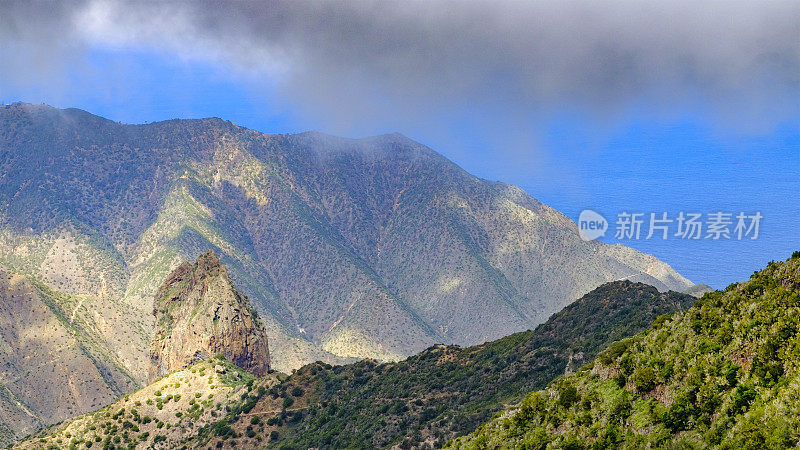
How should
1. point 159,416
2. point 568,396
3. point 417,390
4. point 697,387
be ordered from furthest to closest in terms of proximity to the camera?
point 159,416 → point 417,390 → point 568,396 → point 697,387

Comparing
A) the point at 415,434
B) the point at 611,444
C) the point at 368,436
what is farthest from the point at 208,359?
the point at 611,444

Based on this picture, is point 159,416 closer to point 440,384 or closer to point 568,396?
point 440,384

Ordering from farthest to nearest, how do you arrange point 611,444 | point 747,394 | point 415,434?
point 415,434
point 611,444
point 747,394

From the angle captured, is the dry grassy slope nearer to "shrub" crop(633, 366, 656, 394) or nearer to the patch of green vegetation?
the patch of green vegetation

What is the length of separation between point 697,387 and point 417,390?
83.7 metres

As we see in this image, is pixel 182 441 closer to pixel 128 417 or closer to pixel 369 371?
pixel 128 417

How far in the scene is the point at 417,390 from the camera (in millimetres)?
132000

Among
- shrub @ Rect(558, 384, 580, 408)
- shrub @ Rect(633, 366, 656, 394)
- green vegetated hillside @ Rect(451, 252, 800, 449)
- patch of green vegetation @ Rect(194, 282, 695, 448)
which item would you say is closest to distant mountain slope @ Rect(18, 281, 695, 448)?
patch of green vegetation @ Rect(194, 282, 695, 448)

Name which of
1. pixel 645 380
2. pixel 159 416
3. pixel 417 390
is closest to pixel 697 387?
pixel 645 380

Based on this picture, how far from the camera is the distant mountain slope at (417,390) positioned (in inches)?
4587

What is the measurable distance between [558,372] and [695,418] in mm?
66194

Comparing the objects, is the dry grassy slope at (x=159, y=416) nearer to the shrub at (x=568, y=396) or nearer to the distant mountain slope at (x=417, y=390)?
the distant mountain slope at (x=417, y=390)

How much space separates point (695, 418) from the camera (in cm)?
4975

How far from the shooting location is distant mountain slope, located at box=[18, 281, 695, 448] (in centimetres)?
11650
